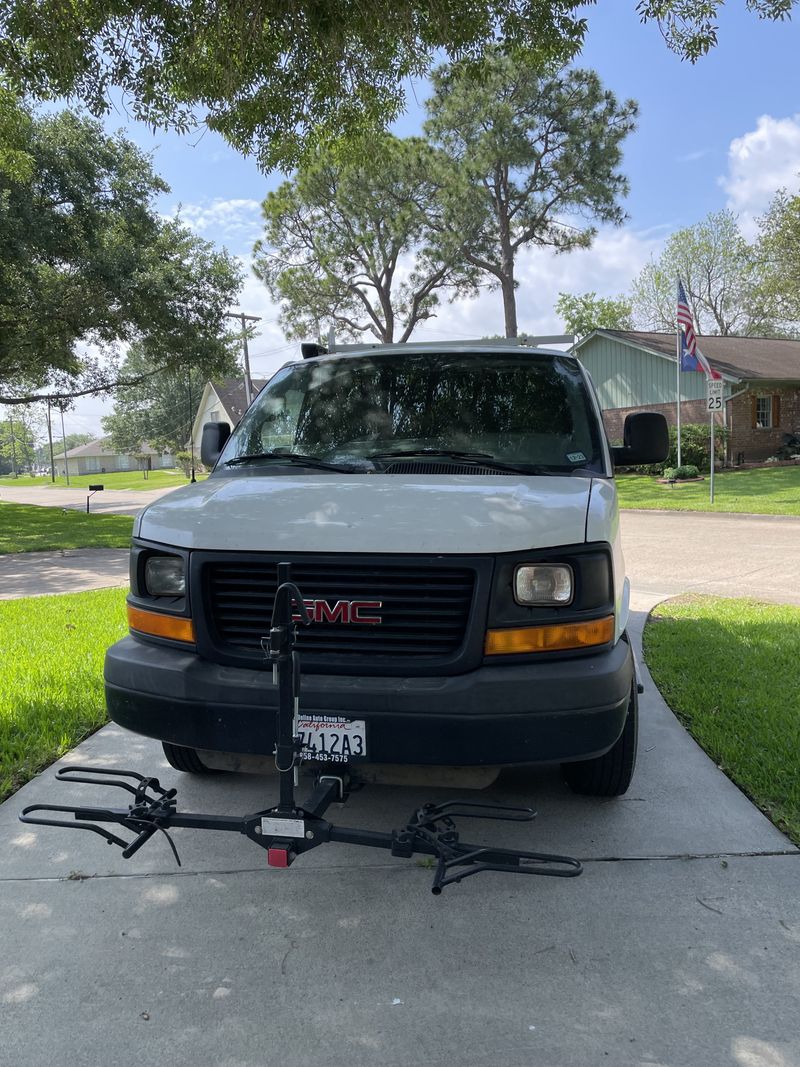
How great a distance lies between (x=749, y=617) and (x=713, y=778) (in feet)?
11.5

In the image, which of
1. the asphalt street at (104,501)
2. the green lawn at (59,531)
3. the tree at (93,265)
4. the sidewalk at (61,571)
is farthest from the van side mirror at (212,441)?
the asphalt street at (104,501)

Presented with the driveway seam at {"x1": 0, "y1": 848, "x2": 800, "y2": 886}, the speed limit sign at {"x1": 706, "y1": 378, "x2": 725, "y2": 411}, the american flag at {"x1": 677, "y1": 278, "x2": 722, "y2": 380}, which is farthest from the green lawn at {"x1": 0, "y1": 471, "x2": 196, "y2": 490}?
the driveway seam at {"x1": 0, "y1": 848, "x2": 800, "y2": 886}

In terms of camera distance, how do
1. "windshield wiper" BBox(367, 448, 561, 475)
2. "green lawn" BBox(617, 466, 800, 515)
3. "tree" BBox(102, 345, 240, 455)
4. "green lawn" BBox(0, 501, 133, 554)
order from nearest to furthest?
"windshield wiper" BBox(367, 448, 561, 475) → "green lawn" BBox(0, 501, 133, 554) → "green lawn" BBox(617, 466, 800, 515) → "tree" BBox(102, 345, 240, 455)

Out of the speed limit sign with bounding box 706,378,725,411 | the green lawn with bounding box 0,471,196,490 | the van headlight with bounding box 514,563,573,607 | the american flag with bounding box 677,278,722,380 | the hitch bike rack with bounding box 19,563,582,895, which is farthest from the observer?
the green lawn with bounding box 0,471,196,490

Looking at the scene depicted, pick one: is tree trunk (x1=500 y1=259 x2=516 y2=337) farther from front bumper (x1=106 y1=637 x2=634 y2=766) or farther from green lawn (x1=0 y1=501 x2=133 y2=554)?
front bumper (x1=106 y1=637 x2=634 y2=766)

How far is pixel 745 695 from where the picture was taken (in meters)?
4.72

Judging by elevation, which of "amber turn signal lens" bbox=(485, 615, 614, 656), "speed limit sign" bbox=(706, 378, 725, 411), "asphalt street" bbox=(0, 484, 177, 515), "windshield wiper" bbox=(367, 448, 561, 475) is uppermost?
"speed limit sign" bbox=(706, 378, 725, 411)

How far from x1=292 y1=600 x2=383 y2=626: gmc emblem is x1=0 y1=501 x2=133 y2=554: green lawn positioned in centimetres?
1289

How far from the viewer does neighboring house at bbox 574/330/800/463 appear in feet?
88.4

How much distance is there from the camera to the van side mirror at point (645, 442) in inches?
163

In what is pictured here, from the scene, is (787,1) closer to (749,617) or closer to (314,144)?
(314,144)

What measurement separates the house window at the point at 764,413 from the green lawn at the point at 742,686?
75.8ft

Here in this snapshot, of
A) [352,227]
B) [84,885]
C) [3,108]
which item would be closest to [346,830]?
[84,885]

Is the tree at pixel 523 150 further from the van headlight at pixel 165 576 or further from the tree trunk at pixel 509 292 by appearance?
the van headlight at pixel 165 576
